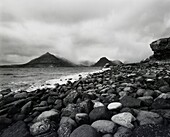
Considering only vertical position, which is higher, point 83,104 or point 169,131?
point 83,104

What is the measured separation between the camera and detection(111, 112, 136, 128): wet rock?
2818 millimetres

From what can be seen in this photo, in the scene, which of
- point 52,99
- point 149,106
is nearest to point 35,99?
point 52,99

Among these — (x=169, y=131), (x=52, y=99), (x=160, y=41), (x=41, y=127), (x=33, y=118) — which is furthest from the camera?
(x=160, y=41)

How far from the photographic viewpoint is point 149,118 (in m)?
3.00

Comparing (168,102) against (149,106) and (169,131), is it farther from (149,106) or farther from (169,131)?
(169,131)

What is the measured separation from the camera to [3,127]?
10.5ft

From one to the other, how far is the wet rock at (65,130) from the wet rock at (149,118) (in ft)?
4.54

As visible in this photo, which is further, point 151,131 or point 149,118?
point 149,118

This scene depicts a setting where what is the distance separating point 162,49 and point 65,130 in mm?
30010

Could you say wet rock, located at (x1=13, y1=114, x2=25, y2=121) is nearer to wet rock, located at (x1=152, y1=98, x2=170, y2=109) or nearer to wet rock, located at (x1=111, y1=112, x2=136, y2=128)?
wet rock, located at (x1=111, y1=112, x2=136, y2=128)

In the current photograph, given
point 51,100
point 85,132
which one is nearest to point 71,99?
point 51,100

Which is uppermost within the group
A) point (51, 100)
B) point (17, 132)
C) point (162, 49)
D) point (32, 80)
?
point (162, 49)

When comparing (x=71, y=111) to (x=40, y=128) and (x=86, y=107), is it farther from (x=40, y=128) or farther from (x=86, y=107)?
(x=40, y=128)

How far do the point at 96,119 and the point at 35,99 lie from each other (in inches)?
97.0
